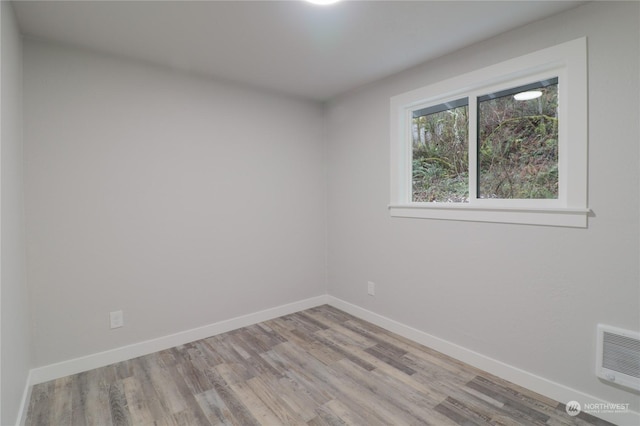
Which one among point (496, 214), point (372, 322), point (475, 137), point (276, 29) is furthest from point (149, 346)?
point (475, 137)

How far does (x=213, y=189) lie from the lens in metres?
2.96

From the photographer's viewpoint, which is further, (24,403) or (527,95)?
(527,95)

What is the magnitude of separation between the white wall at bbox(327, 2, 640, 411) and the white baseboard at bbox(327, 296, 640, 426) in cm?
4

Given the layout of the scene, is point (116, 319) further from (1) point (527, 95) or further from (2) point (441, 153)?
(1) point (527, 95)

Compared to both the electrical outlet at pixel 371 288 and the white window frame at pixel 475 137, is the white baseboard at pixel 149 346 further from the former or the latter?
the white window frame at pixel 475 137

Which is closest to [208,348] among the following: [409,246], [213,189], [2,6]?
[213,189]

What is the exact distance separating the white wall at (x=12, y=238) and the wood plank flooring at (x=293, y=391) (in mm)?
374

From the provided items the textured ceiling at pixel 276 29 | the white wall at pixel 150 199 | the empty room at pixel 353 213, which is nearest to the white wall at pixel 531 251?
the empty room at pixel 353 213

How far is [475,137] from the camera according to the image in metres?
2.46

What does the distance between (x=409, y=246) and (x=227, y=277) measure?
1.75m

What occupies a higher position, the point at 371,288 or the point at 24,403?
the point at 371,288

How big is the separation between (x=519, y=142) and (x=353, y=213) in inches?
65.3

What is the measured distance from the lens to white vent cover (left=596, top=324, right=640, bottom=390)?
1.69 metres

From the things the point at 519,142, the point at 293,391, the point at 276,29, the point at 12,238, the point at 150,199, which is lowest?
the point at 293,391
